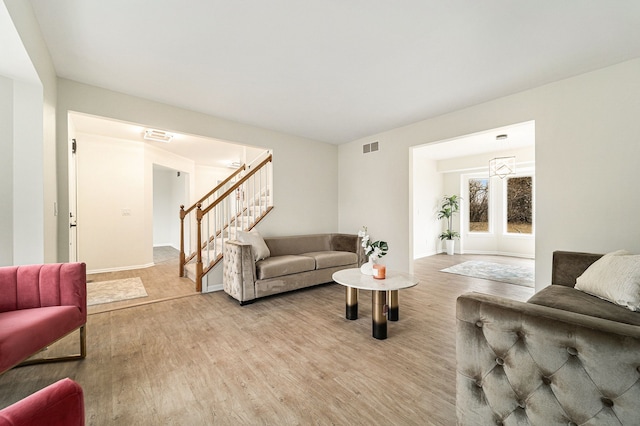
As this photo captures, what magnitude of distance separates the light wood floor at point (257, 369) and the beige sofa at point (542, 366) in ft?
1.66

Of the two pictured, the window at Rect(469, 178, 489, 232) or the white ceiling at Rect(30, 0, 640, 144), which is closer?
the white ceiling at Rect(30, 0, 640, 144)

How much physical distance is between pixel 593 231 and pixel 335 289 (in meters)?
3.25

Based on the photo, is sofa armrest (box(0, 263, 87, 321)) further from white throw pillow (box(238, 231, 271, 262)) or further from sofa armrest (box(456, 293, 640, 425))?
sofa armrest (box(456, 293, 640, 425))

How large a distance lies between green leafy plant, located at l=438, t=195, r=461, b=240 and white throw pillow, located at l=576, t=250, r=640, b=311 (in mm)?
5591

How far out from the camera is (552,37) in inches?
88.2

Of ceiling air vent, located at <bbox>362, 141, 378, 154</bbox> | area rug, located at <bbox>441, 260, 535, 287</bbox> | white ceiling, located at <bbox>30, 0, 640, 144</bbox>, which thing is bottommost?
area rug, located at <bbox>441, 260, 535, 287</bbox>

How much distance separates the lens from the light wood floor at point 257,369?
61.6 inches

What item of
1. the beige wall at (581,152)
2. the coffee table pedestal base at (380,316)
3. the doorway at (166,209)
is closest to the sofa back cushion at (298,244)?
the coffee table pedestal base at (380,316)

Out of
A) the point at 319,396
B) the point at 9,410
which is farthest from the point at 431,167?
the point at 9,410

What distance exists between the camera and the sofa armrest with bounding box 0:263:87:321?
6.38 feet

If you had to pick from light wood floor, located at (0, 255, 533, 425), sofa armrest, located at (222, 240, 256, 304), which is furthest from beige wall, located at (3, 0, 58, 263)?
sofa armrest, located at (222, 240, 256, 304)

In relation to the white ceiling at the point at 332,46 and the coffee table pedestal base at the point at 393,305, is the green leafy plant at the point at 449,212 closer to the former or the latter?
the white ceiling at the point at 332,46

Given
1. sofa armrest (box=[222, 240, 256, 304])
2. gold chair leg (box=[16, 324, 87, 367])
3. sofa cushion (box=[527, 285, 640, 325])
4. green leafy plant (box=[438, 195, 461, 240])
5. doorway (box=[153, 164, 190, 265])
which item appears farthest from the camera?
doorway (box=[153, 164, 190, 265])

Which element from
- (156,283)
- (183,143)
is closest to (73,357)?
(156,283)
